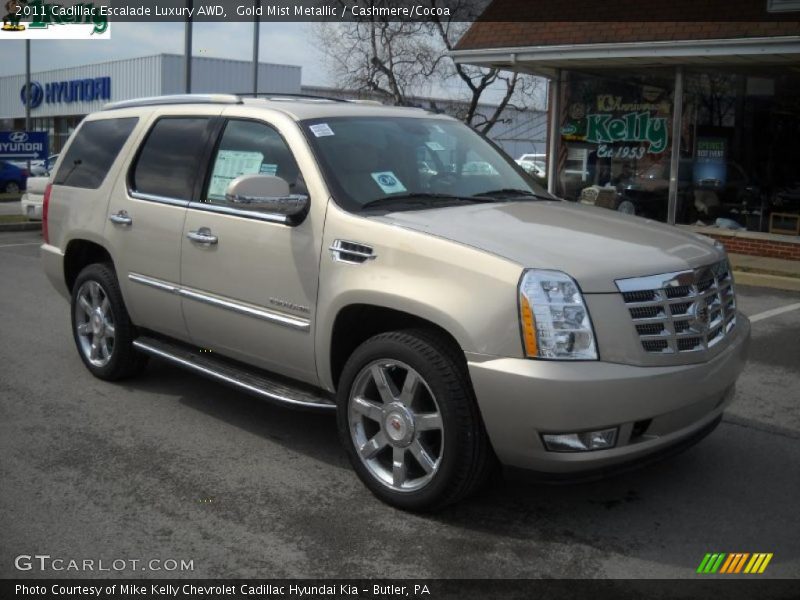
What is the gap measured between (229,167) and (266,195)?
858 millimetres

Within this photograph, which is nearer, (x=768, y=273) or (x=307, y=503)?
(x=307, y=503)

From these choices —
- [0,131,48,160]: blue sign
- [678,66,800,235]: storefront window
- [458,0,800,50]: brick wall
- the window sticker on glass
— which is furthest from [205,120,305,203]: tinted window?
[0,131,48,160]: blue sign

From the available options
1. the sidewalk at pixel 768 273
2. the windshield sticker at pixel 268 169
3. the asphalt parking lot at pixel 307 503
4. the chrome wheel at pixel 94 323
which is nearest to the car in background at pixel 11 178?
the sidewalk at pixel 768 273

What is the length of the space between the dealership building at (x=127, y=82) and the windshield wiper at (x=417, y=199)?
36.5 metres

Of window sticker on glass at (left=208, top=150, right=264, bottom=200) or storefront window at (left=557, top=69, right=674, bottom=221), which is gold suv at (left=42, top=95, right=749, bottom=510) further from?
storefront window at (left=557, top=69, right=674, bottom=221)

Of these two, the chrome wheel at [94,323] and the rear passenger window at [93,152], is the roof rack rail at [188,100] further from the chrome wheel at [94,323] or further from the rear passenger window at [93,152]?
the chrome wheel at [94,323]

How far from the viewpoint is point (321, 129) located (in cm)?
484

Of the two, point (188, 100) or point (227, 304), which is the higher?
point (188, 100)

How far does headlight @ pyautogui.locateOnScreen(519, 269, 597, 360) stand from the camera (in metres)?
3.62

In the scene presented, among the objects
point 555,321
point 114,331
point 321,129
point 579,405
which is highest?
point 321,129

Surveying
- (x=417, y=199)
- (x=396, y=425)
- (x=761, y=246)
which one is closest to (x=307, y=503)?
(x=396, y=425)

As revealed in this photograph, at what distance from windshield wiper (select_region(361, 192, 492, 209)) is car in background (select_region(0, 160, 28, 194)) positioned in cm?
2645

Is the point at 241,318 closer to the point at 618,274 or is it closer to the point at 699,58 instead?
the point at 618,274

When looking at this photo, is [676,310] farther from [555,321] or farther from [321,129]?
[321,129]
